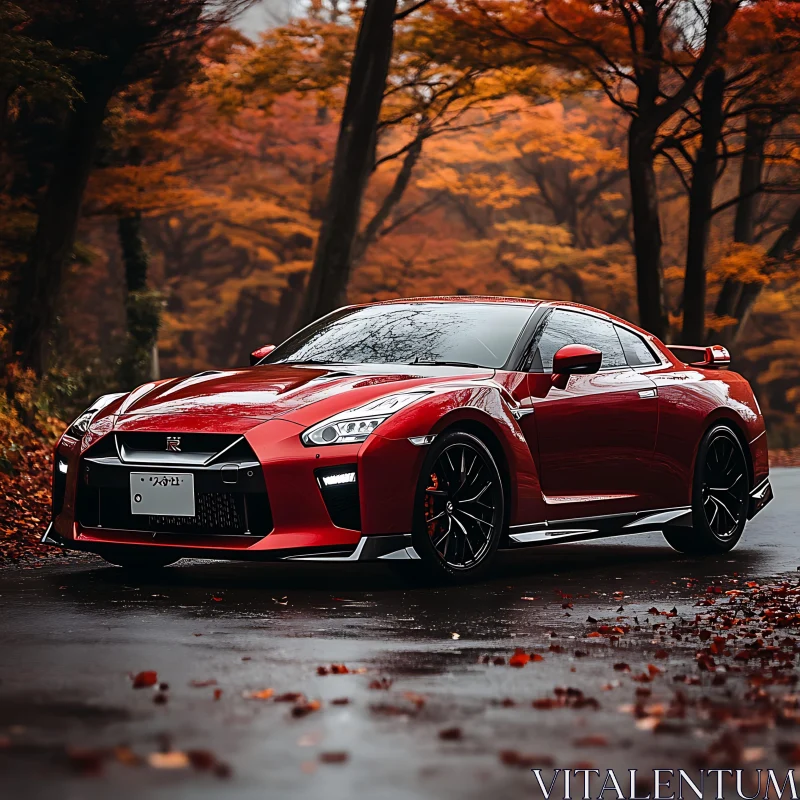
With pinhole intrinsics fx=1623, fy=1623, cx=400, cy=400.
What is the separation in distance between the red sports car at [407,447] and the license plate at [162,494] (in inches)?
0.4

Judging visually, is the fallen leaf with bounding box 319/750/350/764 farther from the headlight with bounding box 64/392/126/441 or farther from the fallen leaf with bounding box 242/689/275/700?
the headlight with bounding box 64/392/126/441

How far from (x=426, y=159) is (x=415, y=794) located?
4010cm

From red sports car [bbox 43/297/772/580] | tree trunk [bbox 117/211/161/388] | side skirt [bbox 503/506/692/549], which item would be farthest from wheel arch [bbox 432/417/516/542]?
tree trunk [bbox 117/211/161/388]

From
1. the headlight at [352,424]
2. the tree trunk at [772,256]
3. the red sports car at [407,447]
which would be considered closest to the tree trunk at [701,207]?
the tree trunk at [772,256]

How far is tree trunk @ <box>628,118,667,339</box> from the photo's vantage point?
23.7m

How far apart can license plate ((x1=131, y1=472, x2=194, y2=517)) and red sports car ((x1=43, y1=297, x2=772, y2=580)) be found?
10 millimetres

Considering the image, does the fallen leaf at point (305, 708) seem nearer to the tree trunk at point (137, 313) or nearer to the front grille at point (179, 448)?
the front grille at point (179, 448)

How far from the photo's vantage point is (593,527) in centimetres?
978

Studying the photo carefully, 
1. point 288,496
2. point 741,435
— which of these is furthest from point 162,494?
point 741,435

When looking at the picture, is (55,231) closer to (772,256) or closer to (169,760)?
(772,256)

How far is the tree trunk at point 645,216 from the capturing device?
77.7 feet

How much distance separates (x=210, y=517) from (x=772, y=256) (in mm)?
22601

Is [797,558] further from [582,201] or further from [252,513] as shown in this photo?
Answer: [582,201]

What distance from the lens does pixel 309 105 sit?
142 ft
